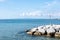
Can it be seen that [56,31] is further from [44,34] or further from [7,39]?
[7,39]

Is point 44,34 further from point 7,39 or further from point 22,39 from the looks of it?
point 7,39

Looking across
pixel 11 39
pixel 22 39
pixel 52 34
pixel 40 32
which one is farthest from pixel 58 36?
pixel 11 39

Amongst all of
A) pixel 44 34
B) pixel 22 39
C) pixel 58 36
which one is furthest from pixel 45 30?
pixel 22 39

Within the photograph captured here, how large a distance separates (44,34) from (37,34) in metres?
1.86

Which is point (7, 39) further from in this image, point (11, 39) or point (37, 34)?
point (37, 34)

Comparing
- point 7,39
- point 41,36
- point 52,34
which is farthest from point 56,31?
point 7,39

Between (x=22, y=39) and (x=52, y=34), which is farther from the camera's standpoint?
(x=52, y=34)

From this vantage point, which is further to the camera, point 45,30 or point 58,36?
point 45,30

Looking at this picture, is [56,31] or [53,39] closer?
[53,39]

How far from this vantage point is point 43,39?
36250mm

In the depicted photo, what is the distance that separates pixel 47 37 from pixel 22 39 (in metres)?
6.11

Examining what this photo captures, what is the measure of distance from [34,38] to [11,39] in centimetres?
536

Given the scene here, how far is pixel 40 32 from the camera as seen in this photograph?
134 feet

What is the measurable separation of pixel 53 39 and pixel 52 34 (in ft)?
10.4
